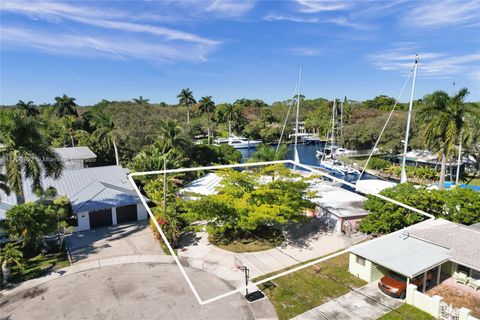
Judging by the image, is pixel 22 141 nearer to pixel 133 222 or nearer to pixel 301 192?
pixel 133 222

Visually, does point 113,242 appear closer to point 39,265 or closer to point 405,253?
point 39,265

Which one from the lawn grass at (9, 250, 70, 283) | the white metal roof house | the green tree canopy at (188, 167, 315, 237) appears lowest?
the lawn grass at (9, 250, 70, 283)

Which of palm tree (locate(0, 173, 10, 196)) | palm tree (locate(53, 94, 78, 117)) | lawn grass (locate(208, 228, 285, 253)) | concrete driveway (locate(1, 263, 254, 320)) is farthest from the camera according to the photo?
palm tree (locate(53, 94, 78, 117))

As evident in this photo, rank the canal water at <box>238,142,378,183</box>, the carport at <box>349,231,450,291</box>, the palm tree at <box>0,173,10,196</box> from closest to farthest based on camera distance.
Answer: the carport at <box>349,231,450,291</box> < the palm tree at <box>0,173,10,196</box> < the canal water at <box>238,142,378,183</box>

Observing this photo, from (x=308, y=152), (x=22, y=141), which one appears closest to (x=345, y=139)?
(x=308, y=152)

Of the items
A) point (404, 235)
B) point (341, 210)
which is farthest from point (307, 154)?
point (404, 235)

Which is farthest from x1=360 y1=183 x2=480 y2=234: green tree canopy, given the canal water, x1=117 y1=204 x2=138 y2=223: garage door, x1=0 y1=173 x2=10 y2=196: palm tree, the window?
the canal water

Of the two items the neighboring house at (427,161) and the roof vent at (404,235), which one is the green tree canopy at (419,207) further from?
the neighboring house at (427,161)

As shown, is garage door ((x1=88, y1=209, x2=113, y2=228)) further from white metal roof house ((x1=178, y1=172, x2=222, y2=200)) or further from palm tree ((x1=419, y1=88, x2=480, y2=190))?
palm tree ((x1=419, y1=88, x2=480, y2=190))
